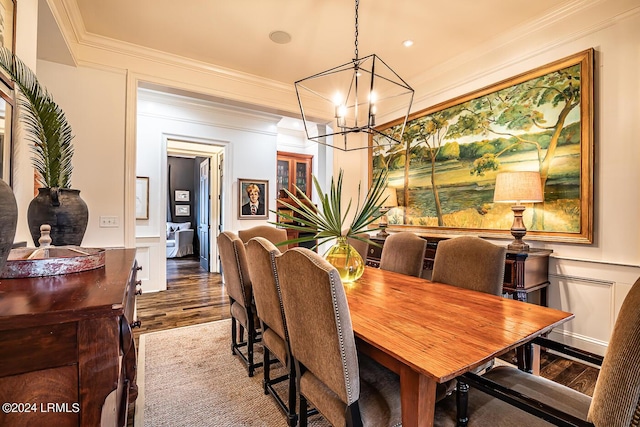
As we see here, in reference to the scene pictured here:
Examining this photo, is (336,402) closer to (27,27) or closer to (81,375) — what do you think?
(81,375)

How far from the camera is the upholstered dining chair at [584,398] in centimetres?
76

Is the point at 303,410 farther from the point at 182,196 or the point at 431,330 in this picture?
the point at 182,196

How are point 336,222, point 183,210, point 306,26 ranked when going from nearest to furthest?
point 336,222
point 306,26
point 183,210

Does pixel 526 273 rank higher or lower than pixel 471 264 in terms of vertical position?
lower

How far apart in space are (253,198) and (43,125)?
3736mm

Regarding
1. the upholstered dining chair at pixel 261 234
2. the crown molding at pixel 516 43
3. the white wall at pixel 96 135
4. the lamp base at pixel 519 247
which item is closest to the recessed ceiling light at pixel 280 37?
the white wall at pixel 96 135

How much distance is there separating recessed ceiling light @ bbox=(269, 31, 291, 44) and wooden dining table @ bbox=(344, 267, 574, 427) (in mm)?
2417

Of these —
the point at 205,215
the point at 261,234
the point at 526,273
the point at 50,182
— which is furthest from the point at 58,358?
the point at 205,215

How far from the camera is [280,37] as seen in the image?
2.91 m

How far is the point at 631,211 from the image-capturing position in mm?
2164

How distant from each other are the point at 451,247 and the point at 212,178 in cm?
506

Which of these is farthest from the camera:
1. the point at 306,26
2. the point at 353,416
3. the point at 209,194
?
the point at 209,194

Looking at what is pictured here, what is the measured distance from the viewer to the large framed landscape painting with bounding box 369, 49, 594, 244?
94.3 inches

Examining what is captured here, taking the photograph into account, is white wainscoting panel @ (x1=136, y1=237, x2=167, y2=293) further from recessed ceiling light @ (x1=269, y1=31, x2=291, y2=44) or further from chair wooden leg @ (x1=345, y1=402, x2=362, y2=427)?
chair wooden leg @ (x1=345, y1=402, x2=362, y2=427)
